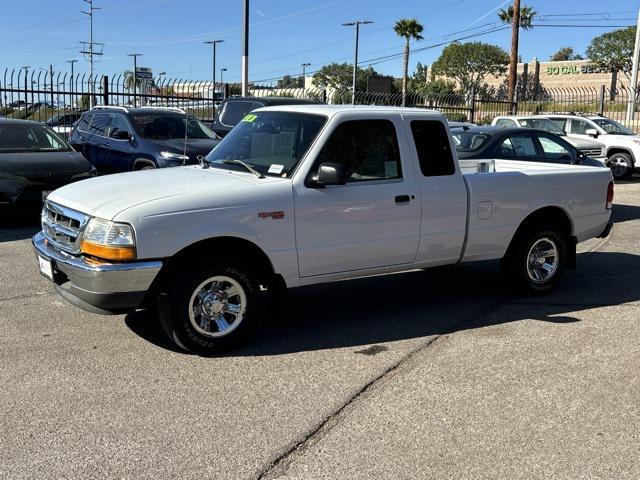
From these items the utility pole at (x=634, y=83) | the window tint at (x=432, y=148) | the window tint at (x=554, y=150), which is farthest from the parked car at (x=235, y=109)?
the utility pole at (x=634, y=83)

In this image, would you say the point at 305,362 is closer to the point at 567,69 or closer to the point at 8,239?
the point at 8,239

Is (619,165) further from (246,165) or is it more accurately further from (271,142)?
(246,165)

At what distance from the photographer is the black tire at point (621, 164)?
1886 cm

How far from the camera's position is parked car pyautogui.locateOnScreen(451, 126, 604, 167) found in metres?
10.8

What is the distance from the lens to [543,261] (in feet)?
Answer: 22.9

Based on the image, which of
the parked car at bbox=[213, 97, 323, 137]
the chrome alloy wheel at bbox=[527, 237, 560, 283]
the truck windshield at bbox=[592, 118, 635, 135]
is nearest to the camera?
the chrome alloy wheel at bbox=[527, 237, 560, 283]

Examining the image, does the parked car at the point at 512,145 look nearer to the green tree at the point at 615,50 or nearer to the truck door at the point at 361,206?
the truck door at the point at 361,206

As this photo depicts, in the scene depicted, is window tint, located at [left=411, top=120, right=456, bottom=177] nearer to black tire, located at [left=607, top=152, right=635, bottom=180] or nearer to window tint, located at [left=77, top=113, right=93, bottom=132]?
window tint, located at [left=77, top=113, right=93, bottom=132]

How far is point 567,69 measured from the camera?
8812 centimetres

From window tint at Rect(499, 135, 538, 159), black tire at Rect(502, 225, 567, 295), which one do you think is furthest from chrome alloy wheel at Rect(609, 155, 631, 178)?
black tire at Rect(502, 225, 567, 295)

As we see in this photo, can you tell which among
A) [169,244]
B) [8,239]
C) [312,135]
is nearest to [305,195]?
[312,135]

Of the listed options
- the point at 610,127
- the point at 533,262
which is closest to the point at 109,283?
the point at 533,262

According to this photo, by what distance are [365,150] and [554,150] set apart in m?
7.31

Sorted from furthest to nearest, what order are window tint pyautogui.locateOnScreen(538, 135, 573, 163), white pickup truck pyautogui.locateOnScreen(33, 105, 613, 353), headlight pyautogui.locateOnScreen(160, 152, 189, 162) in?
window tint pyautogui.locateOnScreen(538, 135, 573, 163), headlight pyautogui.locateOnScreen(160, 152, 189, 162), white pickup truck pyautogui.locateOnScreen(33, 105, 613, 353)
